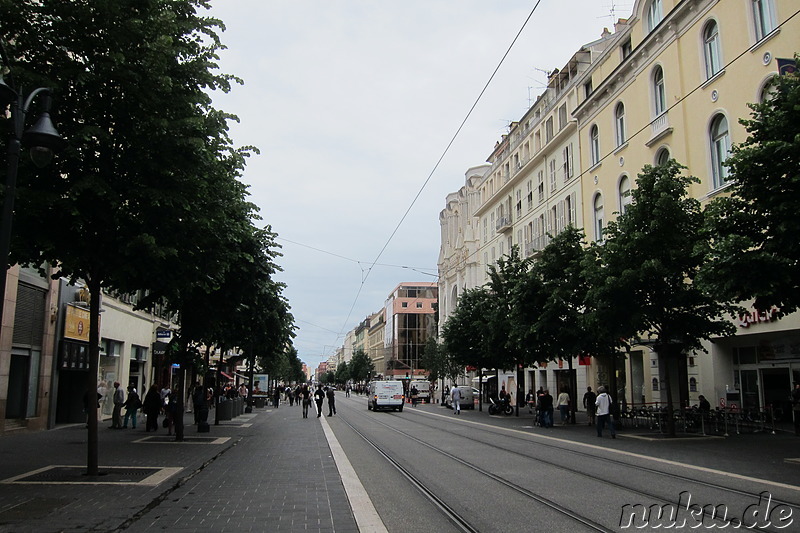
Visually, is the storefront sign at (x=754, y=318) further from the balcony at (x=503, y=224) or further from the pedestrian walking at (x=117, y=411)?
the balcony at (x=503, y=224)

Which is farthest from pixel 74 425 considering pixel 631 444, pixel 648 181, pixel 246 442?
pixel 648 181

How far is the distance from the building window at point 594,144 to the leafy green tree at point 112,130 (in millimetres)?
29380

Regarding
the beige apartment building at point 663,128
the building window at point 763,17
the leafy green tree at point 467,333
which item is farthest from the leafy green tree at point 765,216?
the leafy green tree at point 467,333

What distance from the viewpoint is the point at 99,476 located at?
11.1 metres

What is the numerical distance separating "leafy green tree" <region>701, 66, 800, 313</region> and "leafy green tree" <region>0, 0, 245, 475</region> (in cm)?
1085

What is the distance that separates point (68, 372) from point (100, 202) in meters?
16.5

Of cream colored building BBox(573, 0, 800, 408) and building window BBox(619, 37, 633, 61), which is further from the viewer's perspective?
building window BBox(619, 37, 633, 61)

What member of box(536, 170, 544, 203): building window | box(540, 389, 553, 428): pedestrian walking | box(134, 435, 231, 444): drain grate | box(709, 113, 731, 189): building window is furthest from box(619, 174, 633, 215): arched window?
box(134, 435, 231, 444): drain grate

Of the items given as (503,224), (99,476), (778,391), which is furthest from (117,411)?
(503,224)

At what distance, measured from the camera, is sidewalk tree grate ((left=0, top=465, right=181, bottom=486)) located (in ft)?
34.3

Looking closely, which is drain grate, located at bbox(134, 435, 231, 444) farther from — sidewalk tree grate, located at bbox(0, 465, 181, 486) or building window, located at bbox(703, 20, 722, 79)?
building window, located at bbox(703, 20, 722, 79)

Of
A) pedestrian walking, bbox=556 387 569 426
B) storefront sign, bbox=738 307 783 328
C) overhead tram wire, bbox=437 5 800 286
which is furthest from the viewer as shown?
pedestrian walking, bbox=556 387 569 426

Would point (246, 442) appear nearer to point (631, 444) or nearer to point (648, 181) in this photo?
point (631, 444)

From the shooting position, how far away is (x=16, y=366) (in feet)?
65.5
